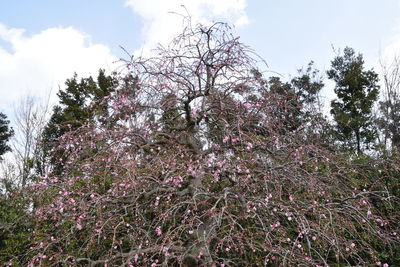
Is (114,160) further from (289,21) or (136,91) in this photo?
(289,21)

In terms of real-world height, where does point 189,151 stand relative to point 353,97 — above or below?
below

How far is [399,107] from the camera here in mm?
10250

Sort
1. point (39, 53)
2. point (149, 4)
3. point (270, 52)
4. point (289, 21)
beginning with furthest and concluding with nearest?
point (39, 53) < point (289, 21) < point (149, 4) < point (270, 52)

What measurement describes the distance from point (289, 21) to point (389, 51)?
7250 millimetres

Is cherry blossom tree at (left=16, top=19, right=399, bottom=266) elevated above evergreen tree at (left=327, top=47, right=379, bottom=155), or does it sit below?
below

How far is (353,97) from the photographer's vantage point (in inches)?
462

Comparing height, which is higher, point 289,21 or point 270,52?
point 289,21

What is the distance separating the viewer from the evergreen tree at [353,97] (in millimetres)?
11008

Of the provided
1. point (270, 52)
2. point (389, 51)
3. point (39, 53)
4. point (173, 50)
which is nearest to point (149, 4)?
point (173, 50)

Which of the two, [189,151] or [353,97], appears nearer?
[189,151]

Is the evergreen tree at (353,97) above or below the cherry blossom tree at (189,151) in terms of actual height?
above

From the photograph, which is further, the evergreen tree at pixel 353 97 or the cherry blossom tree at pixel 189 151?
the evergreen tree at pixel 353 97

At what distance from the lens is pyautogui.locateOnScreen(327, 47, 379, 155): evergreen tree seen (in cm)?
1101

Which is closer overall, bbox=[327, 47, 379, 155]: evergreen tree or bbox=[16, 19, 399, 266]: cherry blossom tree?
bbox=[16, 19, 399, 266]: cherry blossom tree
